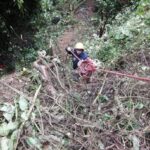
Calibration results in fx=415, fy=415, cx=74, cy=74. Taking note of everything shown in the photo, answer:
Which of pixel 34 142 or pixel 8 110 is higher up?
pixel 8 110

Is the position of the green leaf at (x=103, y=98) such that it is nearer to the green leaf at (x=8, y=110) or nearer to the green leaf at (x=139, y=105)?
the green leaf at (x=139, y=105)

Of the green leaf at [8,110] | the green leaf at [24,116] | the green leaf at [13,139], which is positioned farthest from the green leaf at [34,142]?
the green leaf at [8,110]

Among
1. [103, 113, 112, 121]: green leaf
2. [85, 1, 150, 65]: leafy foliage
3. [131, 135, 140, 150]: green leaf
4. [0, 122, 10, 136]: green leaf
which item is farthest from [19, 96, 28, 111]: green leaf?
[85, 1, 150, 65]: leafy foliage

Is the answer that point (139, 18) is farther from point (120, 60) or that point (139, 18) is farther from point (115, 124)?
point (115, 124)

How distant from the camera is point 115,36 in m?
8.73

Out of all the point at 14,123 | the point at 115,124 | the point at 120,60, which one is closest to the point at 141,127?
the point at 115,124

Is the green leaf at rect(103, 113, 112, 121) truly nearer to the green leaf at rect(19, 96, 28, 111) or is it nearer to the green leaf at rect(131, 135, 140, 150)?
the green leaf at rect(131, 135, 140, 150)

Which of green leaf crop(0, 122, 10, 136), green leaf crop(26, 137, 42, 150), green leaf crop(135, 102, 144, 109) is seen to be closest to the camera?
green leaf crop(26, 137, 42, 150)

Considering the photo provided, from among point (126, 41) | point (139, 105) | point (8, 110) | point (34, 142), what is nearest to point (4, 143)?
point (34, 142)

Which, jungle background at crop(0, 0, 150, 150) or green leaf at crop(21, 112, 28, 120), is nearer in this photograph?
jungle background at crop(0, 0, 150, 150)

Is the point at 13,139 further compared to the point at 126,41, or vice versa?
the point at 126,41

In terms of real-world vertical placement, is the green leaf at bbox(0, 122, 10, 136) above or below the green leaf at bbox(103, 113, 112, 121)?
above

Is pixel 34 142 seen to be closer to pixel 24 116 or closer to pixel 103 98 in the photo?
pixel 24 116

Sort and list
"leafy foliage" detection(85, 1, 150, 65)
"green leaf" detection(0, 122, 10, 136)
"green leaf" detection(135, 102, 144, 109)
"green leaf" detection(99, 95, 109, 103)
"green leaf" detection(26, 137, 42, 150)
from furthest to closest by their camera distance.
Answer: "leafy foliage" detection(85, 1, 150, 65) < "green leaf" detection(99, 95, 109, 103) < "green leaf" detection(135, 102, 144, 109) < "green leaf" detection(0, 122, 10, 136) < "green leaf" detection(26, 137, 42, 150)
